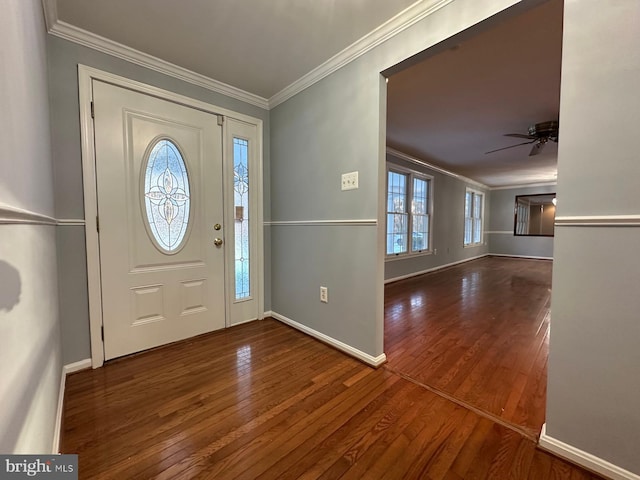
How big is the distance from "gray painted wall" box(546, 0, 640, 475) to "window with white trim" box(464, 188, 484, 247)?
6.67 meters

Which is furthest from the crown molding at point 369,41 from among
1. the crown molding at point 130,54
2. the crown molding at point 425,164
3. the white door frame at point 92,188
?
the crown molding at point 425,164

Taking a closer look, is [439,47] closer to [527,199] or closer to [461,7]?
[461,7]

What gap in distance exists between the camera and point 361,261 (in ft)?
6.65

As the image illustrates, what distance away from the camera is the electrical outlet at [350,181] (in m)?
2.03

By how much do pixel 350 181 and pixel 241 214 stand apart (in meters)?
1.19

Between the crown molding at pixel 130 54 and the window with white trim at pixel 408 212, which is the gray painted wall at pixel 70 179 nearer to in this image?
the crown molding at pixel 130 54

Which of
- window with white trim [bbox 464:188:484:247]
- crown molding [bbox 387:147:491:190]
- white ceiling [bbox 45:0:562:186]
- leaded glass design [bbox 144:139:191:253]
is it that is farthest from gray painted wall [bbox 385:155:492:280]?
leaded glass design [bbox 144:139:191:253]

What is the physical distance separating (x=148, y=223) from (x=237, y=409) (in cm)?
153

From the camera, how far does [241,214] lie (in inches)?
105

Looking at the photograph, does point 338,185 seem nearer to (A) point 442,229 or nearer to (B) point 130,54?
(B) point 130,54

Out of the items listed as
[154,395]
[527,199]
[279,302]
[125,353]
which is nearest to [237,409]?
[154,395]

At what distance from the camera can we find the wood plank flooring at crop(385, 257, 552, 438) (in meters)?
1.61

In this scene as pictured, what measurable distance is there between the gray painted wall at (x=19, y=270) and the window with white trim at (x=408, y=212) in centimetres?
442

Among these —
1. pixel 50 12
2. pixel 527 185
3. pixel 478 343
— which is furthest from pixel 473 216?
pixel 50 12
